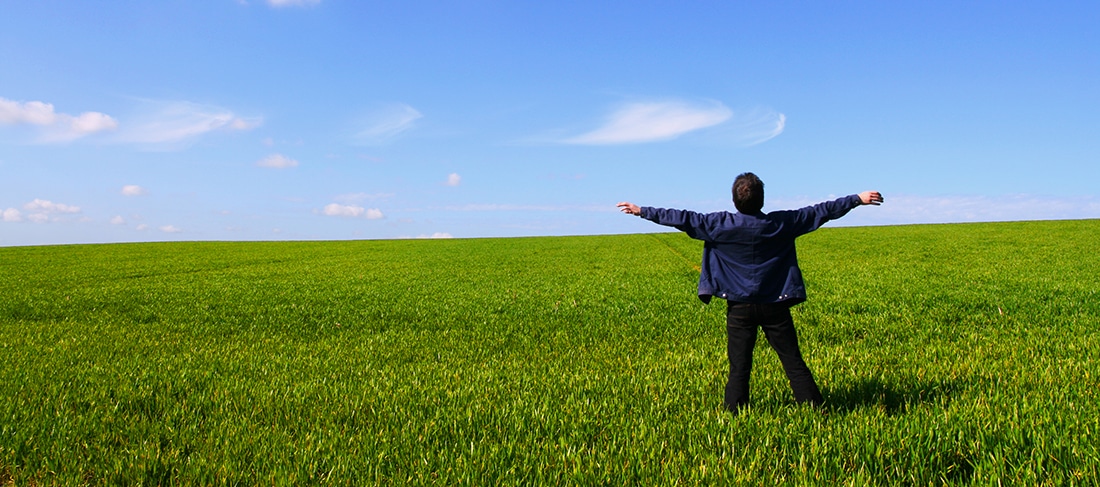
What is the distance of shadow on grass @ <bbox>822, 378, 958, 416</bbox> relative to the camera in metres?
5.85

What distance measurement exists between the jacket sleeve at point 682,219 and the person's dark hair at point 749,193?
12.1 inches

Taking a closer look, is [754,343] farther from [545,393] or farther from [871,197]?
[545,393]

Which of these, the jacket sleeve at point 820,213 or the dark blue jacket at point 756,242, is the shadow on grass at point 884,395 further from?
the jacket sleeve at point 820,213

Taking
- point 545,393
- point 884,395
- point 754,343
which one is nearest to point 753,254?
point 754,343

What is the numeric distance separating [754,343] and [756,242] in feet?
2.76

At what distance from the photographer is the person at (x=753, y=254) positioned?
17.1 feet

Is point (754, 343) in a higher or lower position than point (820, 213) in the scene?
lower

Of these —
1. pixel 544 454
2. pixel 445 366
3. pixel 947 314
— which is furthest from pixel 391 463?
pixel 947 314

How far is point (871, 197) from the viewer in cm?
520

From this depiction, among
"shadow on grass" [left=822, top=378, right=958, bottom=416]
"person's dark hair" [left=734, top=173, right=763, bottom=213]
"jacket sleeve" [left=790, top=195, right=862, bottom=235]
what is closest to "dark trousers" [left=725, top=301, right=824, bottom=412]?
"shadow on grass" [left=822, top=378, right=958, bottom=416]

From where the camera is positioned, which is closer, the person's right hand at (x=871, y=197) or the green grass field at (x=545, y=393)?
the green grass field at (x=545, y=393)

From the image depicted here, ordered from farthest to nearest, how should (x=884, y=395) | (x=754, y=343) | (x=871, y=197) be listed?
(x=884, y=395)
(x=754, y=343)
(x=871, y=197)

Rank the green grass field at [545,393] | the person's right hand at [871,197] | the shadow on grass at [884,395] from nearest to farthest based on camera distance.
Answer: the green grass field at [545,393], the person's right hand at [871,197], the shadow on grass at [884,395]

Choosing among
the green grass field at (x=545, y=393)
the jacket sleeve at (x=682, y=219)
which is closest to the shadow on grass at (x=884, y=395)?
the green grass field at (x=545, y=393)
